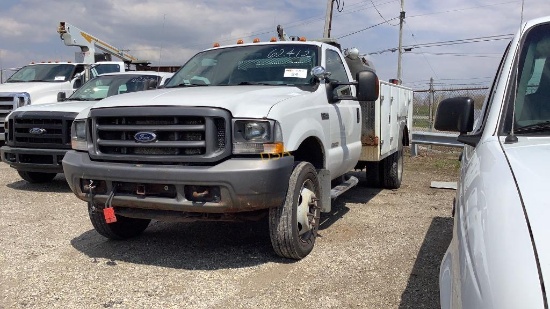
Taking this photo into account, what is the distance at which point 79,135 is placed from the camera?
4.54 m

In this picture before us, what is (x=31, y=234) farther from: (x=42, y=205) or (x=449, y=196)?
(x=449, y=196)

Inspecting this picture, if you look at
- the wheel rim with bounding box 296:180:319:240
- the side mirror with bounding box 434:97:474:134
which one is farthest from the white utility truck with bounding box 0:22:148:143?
the side mirror with bounding box 434:97:474:134

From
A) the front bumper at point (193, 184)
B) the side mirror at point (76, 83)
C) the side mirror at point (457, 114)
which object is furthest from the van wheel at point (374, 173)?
the side mirror at point (76, 83)

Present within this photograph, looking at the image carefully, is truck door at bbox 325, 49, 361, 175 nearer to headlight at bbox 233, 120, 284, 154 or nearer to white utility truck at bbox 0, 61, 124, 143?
headlight at bbox 233, 120, 284, 154

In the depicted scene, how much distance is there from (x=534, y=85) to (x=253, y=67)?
3055 millimetres

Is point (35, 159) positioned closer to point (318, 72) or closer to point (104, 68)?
point (318, 72)

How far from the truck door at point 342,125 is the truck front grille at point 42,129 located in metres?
4.05

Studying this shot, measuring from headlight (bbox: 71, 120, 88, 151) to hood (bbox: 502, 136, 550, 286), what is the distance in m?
3.54

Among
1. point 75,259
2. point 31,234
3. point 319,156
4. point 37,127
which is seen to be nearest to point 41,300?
point 75,259

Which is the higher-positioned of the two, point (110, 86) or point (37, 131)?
point (110, 86)

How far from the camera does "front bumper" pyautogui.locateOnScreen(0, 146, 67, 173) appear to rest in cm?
735

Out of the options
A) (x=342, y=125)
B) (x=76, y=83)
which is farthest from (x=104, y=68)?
(x=342, y=125)

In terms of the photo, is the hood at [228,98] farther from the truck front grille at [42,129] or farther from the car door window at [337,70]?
the truck front grille at [42,129]

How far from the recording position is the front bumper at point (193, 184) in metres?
3.74
